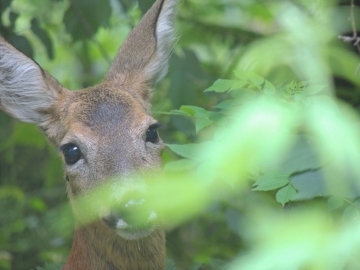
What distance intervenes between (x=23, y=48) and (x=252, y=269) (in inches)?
164

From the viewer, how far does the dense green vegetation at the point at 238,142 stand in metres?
1.29

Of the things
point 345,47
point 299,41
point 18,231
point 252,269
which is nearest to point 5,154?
point 18,231

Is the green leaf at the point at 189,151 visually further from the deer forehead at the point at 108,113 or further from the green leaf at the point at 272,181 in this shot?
the deer forehead at the point at 108,113

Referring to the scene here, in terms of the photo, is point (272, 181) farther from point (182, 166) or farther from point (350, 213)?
point (182, 166)

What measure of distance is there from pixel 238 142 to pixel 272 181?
1030 mm

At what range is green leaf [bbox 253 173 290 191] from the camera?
2.27 metres

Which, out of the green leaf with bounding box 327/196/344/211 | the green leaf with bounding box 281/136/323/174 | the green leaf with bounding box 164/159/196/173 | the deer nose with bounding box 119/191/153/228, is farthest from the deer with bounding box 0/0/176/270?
the green leaf with bounding box 327/196/344/211

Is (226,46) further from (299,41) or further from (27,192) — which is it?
(299,41)

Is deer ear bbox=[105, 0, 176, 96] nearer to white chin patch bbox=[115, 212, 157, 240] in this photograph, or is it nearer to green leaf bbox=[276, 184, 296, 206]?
white chin patch bbox=[115, 212, 157, 240]

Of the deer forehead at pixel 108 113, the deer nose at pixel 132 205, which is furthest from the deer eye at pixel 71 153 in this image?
the deer nose at pixel 132 205

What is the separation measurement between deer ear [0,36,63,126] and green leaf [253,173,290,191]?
209 cm

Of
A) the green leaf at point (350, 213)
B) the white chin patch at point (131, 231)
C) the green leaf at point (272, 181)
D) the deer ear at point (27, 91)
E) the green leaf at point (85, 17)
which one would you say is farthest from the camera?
the green leaf at point (85, 17)

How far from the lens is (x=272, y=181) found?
2.30 meters

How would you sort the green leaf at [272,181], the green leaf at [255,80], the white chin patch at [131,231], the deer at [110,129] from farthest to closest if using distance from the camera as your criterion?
the deer at [110,129]
the white chin patch at [131,231]
the green leaf at [255,80]
the green leaf at [272,181]
